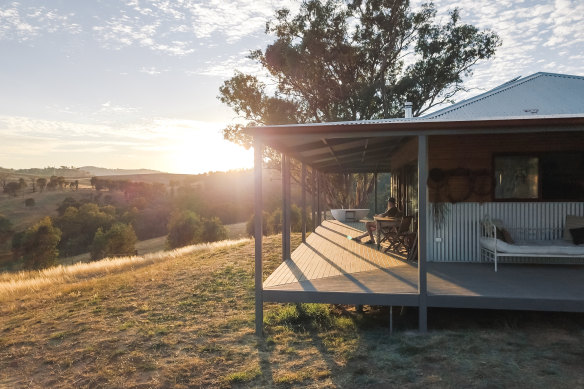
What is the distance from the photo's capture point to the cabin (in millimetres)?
5117

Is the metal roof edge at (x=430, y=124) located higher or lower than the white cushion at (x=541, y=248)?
higher

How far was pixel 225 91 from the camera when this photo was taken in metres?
21.0

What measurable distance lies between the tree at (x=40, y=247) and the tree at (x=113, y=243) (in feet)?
11.2

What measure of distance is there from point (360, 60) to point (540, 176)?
13.6 meters

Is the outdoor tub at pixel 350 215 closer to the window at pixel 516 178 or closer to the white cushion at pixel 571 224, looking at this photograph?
the window at pixel 516 178

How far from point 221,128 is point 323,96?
576 centimetres

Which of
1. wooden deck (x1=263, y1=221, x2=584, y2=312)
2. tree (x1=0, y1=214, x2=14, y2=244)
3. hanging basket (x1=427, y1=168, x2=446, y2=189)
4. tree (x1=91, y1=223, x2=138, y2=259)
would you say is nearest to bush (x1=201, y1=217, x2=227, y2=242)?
tree (x1=91, y1=223, x2=138, y2=259)

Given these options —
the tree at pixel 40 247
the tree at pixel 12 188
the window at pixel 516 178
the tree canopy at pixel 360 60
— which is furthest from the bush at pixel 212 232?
the tree at pixel 12 188

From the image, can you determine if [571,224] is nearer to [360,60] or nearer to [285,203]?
[285,203]

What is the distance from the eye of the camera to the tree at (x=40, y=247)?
1399 inches

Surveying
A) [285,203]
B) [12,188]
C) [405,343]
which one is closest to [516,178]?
[405,343]

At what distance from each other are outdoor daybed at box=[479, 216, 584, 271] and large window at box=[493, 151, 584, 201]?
1.69ft

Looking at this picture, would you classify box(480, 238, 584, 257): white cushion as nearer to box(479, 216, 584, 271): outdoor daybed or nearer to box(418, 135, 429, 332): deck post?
box(479, 216, 584, 271): outdoor daybed

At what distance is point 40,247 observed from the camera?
35594 millimetres
